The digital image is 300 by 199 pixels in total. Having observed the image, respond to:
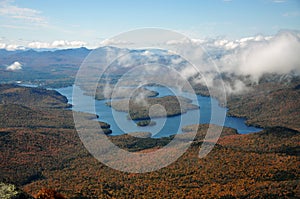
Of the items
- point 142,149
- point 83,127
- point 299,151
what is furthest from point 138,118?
point 299,151

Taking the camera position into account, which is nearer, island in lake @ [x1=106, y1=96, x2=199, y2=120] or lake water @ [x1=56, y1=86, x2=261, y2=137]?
lake water @ [x1=56, y1=86, x2=261, y2=137]

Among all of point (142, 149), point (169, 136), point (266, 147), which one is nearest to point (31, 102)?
point (169, 136)

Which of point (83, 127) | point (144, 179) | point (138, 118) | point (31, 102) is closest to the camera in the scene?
point (144, 179)

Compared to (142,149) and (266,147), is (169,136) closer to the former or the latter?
(142,149)

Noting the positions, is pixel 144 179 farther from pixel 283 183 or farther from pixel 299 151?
pixel 299 151

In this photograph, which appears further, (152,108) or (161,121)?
(152,108)

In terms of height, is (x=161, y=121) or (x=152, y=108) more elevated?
(x=152, y=108)

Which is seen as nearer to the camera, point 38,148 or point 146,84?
point 38,148

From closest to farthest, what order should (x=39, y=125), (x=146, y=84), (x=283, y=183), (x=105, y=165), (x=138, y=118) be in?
(x=283, y=183)
(x=105, y=165)
(x=39, y=125)
(x=138, y=118)
(x=146, y=84)

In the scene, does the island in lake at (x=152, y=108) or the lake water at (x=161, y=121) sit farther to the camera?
the island in lake at (x=152, y=108)
